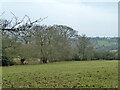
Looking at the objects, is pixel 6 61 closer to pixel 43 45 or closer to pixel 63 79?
pixel 43 45

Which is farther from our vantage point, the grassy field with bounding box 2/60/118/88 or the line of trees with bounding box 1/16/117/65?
the line of trees with bounding box 1/16/117/65

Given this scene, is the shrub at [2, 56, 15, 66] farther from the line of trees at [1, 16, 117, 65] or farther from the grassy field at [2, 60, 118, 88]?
the grassy field at [2, 60, 118, 88]

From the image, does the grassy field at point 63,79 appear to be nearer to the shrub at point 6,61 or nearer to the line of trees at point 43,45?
the line of trees at point 43,45

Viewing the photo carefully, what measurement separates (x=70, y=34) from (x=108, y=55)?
16.8 meters

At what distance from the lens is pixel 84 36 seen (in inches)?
2127

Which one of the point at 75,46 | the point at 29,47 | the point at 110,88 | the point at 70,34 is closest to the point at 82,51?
the point at 75,46

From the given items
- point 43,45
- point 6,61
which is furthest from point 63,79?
point 43,45

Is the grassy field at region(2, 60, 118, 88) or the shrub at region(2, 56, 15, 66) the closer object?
the grassy field at region(2, 60, 118, 88)

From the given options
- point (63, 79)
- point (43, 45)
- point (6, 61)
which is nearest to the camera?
point (63, 79)

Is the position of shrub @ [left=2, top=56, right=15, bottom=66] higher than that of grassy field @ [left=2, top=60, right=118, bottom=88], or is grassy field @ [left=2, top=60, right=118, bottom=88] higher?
grassy field @ [left=2, top=60, right=118, bottom=88]

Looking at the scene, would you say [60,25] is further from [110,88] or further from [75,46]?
[110,88]

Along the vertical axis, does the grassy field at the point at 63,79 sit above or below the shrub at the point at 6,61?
above

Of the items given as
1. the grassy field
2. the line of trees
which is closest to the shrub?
the line of trees

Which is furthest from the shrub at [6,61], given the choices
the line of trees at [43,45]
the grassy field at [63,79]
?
the grassy field at [63,79]
